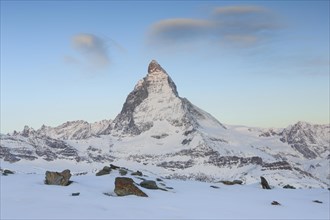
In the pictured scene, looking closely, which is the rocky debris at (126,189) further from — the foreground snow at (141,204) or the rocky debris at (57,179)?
the rocky debris at (57,179)

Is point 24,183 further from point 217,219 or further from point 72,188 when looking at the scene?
point 217,219

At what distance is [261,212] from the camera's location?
29.8 m

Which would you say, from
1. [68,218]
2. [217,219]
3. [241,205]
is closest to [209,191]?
[241,205]

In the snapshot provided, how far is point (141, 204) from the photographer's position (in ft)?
92.1

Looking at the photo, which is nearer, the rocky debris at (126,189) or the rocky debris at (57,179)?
the rocky debris at (126,189)

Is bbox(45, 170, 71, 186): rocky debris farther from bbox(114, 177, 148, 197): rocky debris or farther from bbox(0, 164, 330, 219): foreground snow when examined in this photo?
bbox(114, 177, 148, 197): rocky debris

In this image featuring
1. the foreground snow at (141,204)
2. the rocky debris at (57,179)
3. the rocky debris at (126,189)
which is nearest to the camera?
the foreground snow at (141,204)

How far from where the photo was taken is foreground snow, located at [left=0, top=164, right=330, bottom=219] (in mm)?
23875

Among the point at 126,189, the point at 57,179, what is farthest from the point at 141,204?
the point at 57,179

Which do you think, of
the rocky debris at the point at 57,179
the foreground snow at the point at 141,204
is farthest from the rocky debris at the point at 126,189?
the rocky debris at the point at 57,179

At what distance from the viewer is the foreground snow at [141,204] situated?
940 inches

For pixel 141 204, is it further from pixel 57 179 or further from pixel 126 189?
pixel 57 179

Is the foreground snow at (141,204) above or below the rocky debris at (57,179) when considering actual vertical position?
below

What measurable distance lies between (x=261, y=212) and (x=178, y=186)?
13.7 m
